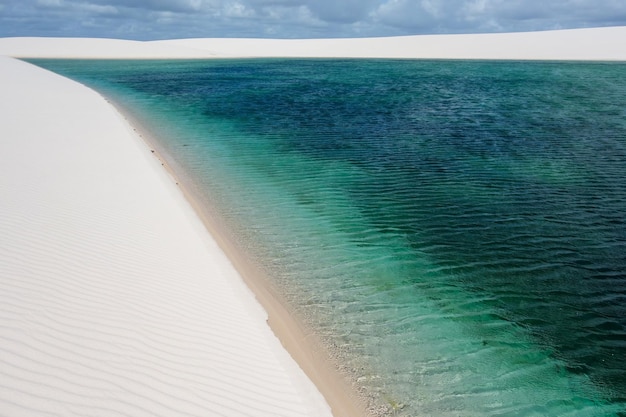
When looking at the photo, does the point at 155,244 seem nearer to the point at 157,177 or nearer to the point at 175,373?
the point at 175,373

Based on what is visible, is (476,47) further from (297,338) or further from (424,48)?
(297,338)

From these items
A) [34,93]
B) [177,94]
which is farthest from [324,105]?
[34,93]

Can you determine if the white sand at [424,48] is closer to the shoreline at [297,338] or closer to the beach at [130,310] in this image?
the shoreline at [297,338]

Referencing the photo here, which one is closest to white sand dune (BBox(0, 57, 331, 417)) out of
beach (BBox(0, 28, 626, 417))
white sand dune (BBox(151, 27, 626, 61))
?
beach (BBox(0, 28, 626, 417))

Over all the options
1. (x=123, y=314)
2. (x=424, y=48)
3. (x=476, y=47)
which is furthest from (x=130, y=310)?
(x=424, y=48)

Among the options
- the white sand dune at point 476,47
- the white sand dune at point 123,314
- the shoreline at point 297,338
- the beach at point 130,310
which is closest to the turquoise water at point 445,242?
the shoreline at point 297,338
